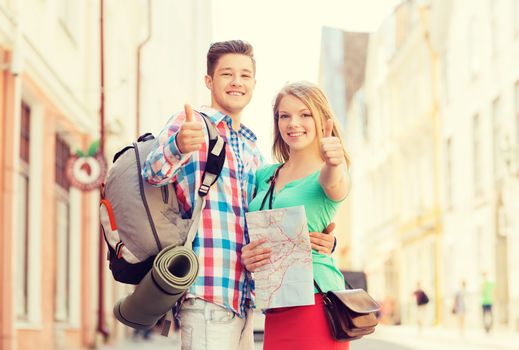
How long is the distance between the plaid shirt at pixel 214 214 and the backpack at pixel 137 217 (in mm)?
47

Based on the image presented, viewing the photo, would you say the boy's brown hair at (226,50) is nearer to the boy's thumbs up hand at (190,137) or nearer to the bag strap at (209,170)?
the bag strap at (209,170)

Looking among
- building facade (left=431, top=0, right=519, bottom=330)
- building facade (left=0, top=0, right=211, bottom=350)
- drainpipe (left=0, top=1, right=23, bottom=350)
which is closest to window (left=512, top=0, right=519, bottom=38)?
building facade (left=431, top=0, right=519, bottom=330)

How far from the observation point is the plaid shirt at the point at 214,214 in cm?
334

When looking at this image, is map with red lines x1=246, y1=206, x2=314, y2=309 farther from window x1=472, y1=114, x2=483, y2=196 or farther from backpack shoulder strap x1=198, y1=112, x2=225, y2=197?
window x1=472, y1=114, x2=483, y2=196

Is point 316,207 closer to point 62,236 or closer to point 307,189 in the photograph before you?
point 307,189

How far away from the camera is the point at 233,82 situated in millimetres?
3631

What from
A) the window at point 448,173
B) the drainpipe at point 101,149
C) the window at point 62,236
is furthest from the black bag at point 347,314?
the window at point 448,173

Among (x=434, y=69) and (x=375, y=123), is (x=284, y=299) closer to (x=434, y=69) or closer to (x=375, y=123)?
(x=434, y=69)

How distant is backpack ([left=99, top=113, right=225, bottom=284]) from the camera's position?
3299mm

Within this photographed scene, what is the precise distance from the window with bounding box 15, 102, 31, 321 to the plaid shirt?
1006cm

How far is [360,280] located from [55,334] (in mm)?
12636

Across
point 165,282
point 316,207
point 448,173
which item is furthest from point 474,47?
point 165,282

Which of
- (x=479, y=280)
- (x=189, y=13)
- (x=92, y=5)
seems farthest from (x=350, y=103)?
(x=189, y=13)

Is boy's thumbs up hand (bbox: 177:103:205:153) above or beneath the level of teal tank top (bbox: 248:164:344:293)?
above
